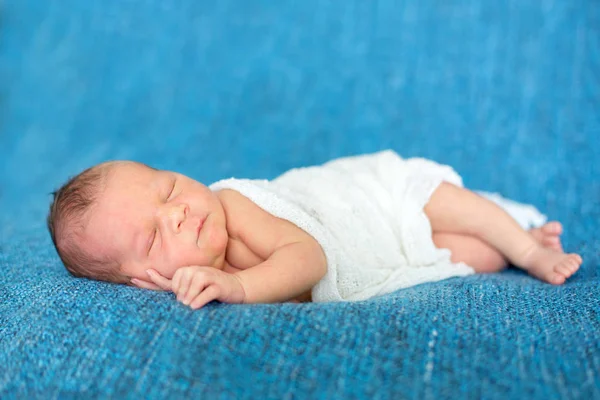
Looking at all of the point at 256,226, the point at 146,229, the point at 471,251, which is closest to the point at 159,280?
the point at 146,229

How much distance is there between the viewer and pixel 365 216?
1406mm

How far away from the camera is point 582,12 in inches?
88.1

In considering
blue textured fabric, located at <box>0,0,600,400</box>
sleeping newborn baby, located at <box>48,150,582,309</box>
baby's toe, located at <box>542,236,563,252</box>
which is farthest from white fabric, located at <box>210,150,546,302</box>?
baby's toe, located at <box>542,236,563,252</box>

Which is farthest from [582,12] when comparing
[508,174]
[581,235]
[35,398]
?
[35,398]

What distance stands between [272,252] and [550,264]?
61 centimetres

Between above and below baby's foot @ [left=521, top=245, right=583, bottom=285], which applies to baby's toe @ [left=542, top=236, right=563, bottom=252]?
above

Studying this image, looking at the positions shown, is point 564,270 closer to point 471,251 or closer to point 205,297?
point 471,251

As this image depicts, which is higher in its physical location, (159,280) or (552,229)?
(552,229)

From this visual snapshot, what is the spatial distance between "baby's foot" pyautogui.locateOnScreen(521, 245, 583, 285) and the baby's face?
69 centimetres

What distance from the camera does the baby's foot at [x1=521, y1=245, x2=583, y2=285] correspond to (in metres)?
1.33

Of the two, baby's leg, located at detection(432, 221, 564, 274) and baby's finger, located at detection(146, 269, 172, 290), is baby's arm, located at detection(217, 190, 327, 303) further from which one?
baby's leg, located at detection(432, 221, 564, 274)

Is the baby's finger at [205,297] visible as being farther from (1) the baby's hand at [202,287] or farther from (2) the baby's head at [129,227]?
(2) the baby's head at [129,227]

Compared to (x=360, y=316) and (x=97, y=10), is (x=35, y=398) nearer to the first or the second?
(x=360, y=316)

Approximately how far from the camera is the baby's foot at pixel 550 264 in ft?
4.37
